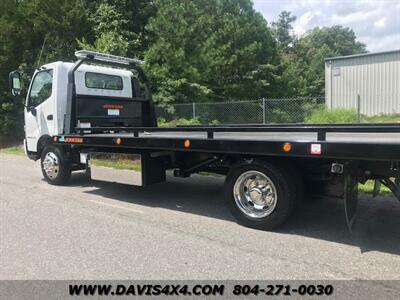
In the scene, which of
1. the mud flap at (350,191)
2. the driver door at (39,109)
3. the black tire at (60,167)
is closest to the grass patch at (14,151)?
the driver door at (39,109)

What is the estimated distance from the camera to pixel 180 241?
551cm

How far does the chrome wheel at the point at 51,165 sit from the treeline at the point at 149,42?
10.5 meters

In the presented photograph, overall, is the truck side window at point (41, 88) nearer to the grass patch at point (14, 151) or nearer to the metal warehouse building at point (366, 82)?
the grass patch at point (14, 151)

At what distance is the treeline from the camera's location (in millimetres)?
20812

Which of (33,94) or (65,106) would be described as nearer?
(65,106)

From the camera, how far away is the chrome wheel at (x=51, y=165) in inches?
365

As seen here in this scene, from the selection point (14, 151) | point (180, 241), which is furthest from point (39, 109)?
point (14, 151)

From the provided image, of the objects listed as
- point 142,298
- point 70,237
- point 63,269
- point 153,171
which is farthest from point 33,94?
point 142,298

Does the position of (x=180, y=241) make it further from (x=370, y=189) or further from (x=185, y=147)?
(x=370, y=189)

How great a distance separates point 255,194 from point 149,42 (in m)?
18.7

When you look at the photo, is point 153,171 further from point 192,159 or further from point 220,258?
point 220,258

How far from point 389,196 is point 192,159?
3346 millimetres

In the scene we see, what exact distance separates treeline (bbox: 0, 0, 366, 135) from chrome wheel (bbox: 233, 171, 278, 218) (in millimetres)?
14007

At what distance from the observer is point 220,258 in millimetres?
4883
